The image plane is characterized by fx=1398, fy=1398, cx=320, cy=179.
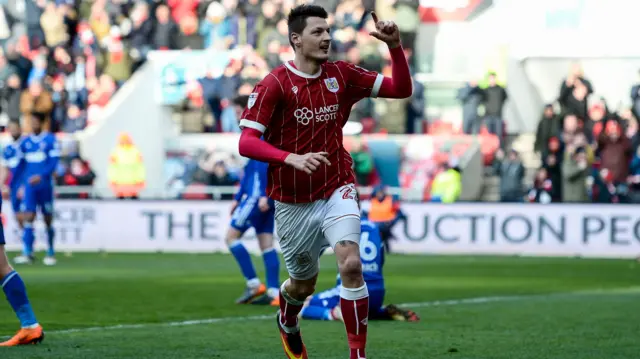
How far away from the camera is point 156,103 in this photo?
3072 centimetres

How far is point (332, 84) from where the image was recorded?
8719mm

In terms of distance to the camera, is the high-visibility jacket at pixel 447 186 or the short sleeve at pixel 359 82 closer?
the short sleeve at pixel 359 82

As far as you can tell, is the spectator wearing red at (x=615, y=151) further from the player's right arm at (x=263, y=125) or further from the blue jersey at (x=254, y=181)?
the player's right arm at (x=263, y=125)

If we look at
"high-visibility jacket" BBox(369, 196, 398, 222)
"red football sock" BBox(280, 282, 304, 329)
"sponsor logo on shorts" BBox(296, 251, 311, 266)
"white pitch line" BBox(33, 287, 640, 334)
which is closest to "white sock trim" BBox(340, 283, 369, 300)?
"sponsor logo on shorts" BBox(296, 251, 311, 266)

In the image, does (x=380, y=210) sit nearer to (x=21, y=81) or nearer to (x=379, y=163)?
(x=379, y=163)

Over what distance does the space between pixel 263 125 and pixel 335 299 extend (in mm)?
4429

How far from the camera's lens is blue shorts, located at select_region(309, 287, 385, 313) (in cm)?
1229

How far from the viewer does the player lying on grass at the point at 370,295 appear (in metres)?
12.2

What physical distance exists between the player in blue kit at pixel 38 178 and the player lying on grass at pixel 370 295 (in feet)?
32.0

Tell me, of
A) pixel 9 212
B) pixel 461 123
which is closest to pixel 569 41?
pixel 461 123

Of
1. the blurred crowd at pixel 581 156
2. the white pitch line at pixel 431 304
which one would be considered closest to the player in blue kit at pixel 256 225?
the white pitch line at pixel 431 304

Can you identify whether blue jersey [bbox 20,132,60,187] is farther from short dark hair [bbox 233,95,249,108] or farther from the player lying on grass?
the player lying on grass

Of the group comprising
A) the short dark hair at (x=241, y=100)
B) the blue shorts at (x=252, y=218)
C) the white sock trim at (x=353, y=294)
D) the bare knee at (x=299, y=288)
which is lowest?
the blue shorts at (x=252, y=218)

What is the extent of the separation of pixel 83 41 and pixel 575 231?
493 inches
